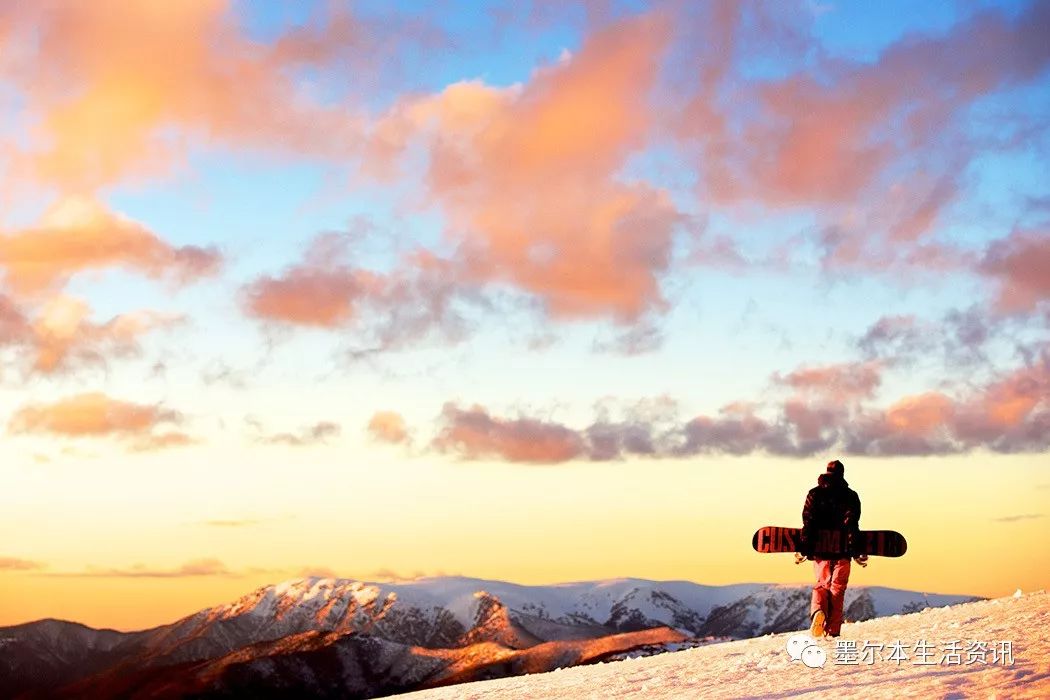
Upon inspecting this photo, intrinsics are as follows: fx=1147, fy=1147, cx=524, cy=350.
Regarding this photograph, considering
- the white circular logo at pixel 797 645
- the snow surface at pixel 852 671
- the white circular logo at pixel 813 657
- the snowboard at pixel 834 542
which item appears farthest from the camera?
the snowboard at pixel 834 542

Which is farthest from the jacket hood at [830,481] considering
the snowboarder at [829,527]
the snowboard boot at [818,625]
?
the snowboard boot at [818,625]

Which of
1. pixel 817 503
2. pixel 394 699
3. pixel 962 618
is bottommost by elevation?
pixel 394 699

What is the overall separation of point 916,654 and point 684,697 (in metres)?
5.02

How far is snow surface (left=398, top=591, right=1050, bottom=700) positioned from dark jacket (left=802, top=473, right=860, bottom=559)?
8.49 feet

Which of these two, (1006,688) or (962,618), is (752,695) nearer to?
(1006,688)

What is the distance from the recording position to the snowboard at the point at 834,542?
1057 inches

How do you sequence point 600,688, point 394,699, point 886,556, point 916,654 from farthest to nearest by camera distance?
point 394,699, point 886,556, point 600,688, point 916,654

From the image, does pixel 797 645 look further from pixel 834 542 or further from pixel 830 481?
pixel 830 481

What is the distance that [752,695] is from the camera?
20969mm

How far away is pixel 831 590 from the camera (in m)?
27.1

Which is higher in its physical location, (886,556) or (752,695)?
(886,556)

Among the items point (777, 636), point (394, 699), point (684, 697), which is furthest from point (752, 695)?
point (394, 699)

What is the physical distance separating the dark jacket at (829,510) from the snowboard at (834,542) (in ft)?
0.53

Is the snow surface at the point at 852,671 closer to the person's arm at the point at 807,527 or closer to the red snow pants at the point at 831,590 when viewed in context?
the red snow pants at the point at 831,590
